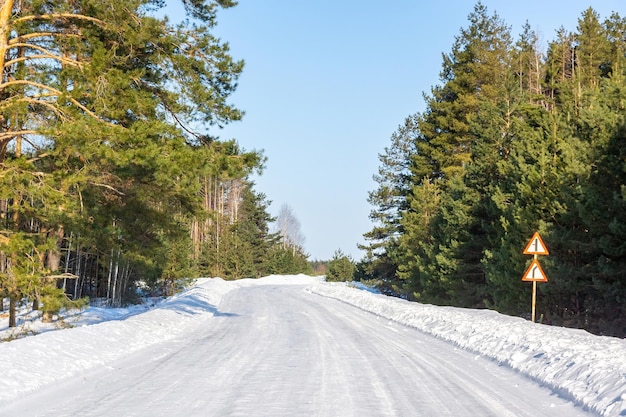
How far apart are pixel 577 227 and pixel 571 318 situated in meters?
3.65

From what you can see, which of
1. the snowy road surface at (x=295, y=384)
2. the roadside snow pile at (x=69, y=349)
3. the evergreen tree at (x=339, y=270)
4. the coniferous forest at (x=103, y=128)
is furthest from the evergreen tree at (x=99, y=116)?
the evergreen tree at (x=339, y=270)

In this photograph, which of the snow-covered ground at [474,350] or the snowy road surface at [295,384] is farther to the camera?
the snow-covered ground at [474,350]

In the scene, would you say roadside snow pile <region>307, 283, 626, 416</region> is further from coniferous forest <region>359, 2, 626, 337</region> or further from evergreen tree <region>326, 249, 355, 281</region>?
evergreen tree <region>326, 249, 355, 281</region>

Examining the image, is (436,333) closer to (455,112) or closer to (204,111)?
(204,111)

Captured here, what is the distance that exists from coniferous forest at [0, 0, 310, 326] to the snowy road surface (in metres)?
3.68

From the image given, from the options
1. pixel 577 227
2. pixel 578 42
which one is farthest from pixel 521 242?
pixel 578 42

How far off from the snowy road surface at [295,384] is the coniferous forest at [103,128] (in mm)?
3681

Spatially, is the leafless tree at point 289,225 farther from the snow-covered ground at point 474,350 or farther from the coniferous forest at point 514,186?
the snow-covered ground at point 474,350

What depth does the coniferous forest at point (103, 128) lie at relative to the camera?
489 inches

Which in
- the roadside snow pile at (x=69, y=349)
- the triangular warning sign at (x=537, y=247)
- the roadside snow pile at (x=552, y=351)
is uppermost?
the triangular warning sign at (x=537, y=247)

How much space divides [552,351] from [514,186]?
15454 millimetres

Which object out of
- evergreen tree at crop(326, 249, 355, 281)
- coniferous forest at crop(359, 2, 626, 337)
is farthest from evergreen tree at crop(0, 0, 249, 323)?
evergreen tree at crop(326, 249, 355, 281)

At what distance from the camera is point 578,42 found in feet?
157

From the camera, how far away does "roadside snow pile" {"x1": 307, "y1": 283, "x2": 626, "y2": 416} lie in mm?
7457
